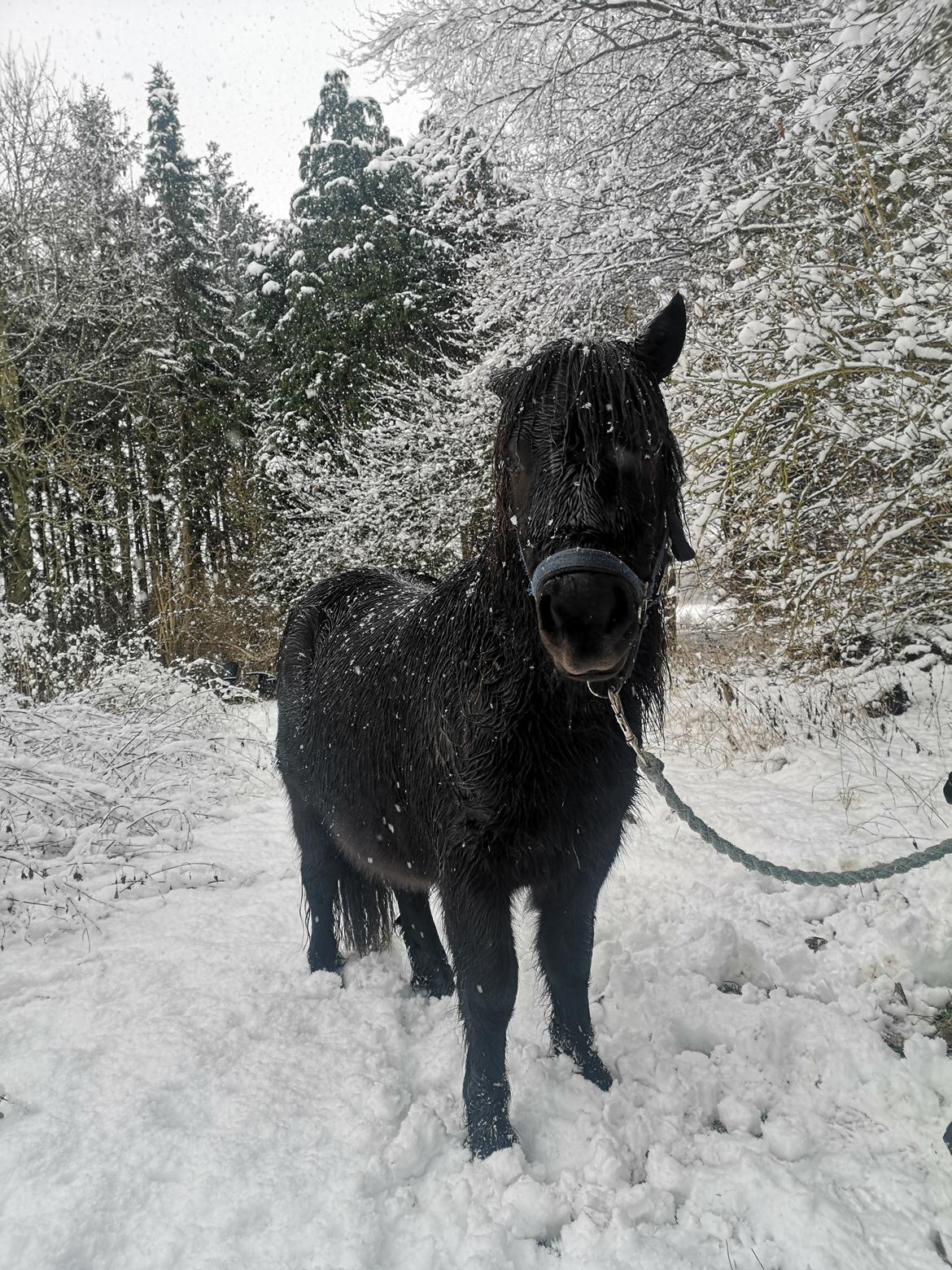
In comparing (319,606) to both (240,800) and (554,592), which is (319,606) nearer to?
(554,592)

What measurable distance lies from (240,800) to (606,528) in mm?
4495

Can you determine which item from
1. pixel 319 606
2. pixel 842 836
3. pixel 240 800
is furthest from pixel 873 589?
pixel 240 800

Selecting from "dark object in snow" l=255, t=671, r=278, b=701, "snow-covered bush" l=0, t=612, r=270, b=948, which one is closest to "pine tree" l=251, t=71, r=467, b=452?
"dark object in snow" l=255, t=671, r=278, b=701

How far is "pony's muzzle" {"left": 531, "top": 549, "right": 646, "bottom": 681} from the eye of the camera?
128cm

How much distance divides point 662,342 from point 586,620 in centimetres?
86

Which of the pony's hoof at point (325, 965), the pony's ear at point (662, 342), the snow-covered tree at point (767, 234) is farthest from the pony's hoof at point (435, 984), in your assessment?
the snow-covered tree at point (767, 234)

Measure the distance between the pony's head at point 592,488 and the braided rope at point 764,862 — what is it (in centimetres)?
22

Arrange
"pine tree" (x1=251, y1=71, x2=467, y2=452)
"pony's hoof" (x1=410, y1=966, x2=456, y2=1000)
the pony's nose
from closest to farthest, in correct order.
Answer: the pony's nose < "pony's hoof" (x1=410, y1=966, x2=456, y2=1000) < "pine tree" (x1=251, y1=71, x2=467, y2=452)

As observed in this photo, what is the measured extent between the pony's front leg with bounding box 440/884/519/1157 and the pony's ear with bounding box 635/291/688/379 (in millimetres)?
1436

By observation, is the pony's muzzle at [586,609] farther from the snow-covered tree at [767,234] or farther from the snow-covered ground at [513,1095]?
the snow-covered tree at [767,234]

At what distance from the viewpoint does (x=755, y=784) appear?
426cm

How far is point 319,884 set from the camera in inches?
107

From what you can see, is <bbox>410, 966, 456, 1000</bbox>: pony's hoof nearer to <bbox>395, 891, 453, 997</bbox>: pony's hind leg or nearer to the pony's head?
<bbox>395, 891, 453, 997</bbox>: pony's hind leg

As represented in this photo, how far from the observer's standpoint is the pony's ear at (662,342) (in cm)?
163
